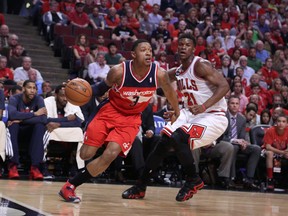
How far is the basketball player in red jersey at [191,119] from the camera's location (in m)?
6.50

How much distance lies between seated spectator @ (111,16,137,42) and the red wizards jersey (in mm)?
7725

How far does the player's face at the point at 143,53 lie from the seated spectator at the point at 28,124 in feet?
9.56

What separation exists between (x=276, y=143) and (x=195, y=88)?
3643 mm

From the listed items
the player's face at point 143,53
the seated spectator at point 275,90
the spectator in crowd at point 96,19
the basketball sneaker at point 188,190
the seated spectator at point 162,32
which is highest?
the player's face at point 143,53

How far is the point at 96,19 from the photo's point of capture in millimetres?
14258

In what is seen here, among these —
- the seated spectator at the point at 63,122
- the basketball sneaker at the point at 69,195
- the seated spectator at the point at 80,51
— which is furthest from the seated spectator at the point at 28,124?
the seated spectator at the point at 80,51

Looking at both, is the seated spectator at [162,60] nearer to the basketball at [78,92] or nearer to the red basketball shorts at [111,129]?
the red basketball shorts at [111,129]

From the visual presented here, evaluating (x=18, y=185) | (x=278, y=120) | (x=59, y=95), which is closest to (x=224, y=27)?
(x=278, y=120)

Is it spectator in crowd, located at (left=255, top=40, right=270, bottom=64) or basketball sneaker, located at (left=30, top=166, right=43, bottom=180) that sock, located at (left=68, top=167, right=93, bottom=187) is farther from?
spectator in crowd, located at (left=255, top=40, right=270, bottom=64)

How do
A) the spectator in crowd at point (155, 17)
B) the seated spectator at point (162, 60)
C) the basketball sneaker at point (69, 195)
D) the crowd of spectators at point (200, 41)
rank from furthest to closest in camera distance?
the spectator in crowd at point (155, 17) → the seated spectator at point (162, 60) → the crowd of spectators at point (200, 41) → the basketball sneaker at point (69, 195)

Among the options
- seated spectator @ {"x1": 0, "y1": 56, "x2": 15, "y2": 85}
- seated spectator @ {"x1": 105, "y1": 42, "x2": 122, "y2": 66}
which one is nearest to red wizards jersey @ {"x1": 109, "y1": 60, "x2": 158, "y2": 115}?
seated spectator @ {"x1": 0, "y1": 56, "x2": 15, "y2": 85}

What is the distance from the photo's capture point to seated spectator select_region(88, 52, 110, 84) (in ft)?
38.4

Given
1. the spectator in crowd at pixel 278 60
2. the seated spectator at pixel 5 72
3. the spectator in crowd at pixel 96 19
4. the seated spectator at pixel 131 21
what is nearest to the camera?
the seated spectator at pixel 5 72

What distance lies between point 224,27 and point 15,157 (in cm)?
935
